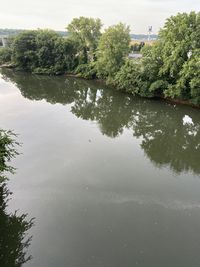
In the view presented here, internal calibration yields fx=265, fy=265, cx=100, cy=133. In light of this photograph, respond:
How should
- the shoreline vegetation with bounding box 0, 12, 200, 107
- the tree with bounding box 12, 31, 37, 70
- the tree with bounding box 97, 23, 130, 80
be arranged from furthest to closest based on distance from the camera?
the tree with bounding box 12, 31, 37, 70 → the tree with bounding box 97, 23, 130, 80 → the shoreline vegetation with bounding box 0, 12, 200, 107

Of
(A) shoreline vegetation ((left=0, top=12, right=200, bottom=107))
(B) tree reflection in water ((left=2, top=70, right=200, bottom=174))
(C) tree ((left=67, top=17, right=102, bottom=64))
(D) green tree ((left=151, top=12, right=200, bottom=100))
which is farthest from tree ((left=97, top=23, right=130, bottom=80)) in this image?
(C) tree ((left=67, top=17, right=102, bottom=64))

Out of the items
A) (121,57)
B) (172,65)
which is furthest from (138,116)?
(121,57)

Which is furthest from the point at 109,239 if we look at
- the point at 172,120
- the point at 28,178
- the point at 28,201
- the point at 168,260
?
the point at 172,120

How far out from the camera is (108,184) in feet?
38.4

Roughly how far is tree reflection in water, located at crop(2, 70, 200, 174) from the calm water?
8cm

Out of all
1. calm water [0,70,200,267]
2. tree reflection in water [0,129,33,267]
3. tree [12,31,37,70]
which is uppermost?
tree [12,31,37,70]

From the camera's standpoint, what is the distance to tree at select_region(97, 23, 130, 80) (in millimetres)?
28406

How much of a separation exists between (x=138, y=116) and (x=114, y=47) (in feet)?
35.4

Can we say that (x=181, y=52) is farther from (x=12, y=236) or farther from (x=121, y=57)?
(x=12, y=236)

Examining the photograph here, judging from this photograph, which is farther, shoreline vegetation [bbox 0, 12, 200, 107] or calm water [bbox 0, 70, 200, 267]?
shoreline vegetation [bbox 0, 12, 200, 107]

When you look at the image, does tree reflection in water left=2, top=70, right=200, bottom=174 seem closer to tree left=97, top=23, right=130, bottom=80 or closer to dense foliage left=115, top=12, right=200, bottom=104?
dense foliage left=115, top=12, right=200, bottom=104

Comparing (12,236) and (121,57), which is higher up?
(121,57)

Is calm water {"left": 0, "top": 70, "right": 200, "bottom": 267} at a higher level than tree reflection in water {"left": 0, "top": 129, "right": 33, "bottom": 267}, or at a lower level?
higher

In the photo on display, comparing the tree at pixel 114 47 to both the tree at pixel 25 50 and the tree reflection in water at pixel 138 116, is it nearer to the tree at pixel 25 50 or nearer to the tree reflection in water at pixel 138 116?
the tree reflection in water at pixel 138 116
